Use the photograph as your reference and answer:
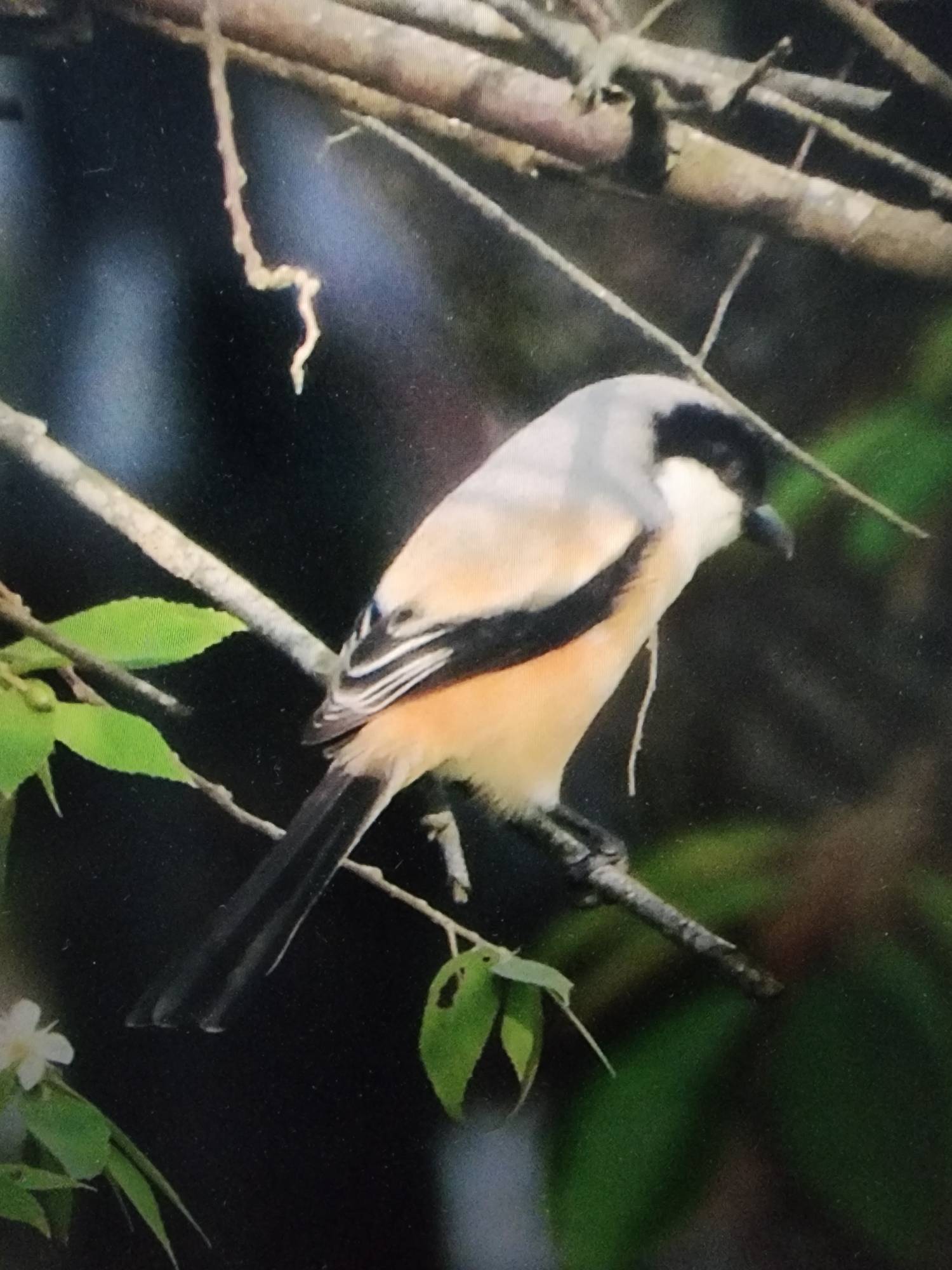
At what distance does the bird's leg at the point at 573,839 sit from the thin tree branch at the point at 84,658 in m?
0.27

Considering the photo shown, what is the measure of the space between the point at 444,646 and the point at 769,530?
24 centimetres

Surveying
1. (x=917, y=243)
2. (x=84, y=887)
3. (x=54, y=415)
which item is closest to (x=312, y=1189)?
(x=84, y=887)

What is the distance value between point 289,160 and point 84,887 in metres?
0.53

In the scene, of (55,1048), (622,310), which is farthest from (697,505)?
(55,1048)

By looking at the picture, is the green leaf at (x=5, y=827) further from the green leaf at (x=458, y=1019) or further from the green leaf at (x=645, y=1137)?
the green leaf at (x=645, y=1137)

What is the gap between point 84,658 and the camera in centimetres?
87

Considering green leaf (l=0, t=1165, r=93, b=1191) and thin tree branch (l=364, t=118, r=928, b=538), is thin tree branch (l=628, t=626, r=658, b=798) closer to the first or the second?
thin tree branch (l=364, t=118, r=928, b=538)

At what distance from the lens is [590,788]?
877mm

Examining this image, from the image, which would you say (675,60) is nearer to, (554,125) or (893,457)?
(554,125)

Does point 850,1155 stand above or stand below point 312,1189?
above

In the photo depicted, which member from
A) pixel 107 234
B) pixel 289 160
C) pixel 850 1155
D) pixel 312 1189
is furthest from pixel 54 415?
pixel 850 1155

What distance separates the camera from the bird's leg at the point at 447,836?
0.87 metres

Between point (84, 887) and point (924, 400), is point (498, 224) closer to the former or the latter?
point (924, 400)

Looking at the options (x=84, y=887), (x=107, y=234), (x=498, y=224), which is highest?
(x=498, y=224)
